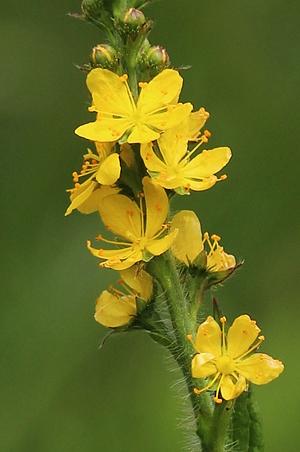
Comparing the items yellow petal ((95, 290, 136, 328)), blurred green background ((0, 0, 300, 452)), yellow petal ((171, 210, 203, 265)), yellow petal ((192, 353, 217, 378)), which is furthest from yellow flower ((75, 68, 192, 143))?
blurred green background ((0, 0, 300, 452))

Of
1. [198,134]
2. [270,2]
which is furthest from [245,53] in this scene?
[198,134]

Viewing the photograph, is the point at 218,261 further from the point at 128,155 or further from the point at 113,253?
the point at 128,155

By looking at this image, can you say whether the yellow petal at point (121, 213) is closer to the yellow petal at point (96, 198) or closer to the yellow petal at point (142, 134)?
the yellow petal at point (96, 198)

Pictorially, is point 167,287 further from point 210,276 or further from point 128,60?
point 128,60

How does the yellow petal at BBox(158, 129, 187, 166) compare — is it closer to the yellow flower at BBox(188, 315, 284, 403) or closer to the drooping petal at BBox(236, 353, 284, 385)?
the yellow flower at BBox(188, 315, 284, 403)

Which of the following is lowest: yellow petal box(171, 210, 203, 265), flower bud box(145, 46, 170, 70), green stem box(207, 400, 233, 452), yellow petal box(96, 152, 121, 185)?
green stem box(207, 400, 233, 452)

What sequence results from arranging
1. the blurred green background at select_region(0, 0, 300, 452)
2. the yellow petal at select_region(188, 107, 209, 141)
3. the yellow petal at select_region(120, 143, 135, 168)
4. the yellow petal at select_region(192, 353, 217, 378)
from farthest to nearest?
the blurred green background at select_region(0, 0, 300, 452) → the yellow petal at select_region(188, 107, 209, 141) → the yellow petal at select_region(120, 143, 135, 168) → the yellow petal at select_region(192, 353, 217, 378)

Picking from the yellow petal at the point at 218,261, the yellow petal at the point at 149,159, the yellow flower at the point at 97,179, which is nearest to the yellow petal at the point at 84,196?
the yellow flower at the point at 97,179
